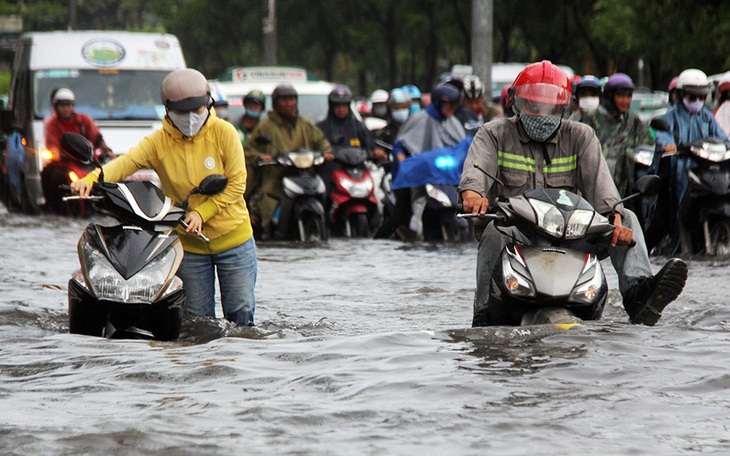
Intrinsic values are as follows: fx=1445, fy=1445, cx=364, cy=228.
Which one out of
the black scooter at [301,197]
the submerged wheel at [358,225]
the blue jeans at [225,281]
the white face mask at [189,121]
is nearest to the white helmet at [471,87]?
the submerged wheel at [358,225]

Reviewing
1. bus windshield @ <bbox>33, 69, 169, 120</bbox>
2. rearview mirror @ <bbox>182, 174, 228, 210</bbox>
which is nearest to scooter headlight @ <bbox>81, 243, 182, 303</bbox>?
rearview mirror @ <bbox>182, 174, 228, 210</bbox>

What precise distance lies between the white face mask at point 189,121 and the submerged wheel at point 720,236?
6.35m

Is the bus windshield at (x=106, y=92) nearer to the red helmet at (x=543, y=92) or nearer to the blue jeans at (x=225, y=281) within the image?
the blue jeans at (x=225, y=281)

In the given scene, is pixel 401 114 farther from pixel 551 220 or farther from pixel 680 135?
pixel 551 220

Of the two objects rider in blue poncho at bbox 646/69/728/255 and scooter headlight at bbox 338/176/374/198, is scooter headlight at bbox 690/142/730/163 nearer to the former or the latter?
rider in blue poncho at bbox 646/69/728/255

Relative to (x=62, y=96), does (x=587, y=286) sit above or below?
below

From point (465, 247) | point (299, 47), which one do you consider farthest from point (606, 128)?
point (299, 47)

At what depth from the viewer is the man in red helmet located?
7.04 meters

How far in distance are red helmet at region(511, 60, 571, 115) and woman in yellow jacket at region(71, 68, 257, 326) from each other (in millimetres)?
1469

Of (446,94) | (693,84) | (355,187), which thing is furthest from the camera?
(355,187)

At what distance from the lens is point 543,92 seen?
7027mm

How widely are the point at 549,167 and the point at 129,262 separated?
2.11 meters

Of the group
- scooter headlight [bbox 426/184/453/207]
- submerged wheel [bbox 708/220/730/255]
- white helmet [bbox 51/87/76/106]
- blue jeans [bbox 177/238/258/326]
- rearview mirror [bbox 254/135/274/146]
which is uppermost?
white helmet [bbox 51/87/76/106]

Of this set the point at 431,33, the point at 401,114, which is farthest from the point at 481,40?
the point at 431,33
